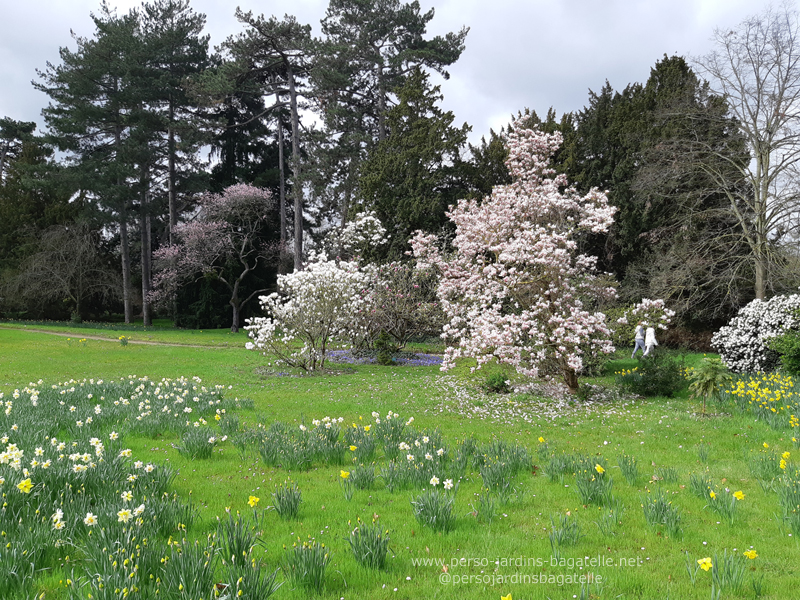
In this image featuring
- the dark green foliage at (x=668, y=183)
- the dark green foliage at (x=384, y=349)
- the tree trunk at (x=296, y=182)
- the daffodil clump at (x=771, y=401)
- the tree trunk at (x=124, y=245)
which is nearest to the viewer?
the daffodil clump at (x=771, y=401)

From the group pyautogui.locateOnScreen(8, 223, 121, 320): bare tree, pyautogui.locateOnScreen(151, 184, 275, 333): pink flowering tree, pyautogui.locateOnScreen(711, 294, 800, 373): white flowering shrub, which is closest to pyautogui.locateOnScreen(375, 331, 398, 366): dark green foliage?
pyautogui.locateOnScreen(711, 294, 800, 373): white flowering shrub

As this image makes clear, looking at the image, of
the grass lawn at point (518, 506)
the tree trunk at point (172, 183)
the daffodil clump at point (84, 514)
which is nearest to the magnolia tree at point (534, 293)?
the grass lawn at point (518, 506)

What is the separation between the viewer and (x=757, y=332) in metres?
11.6

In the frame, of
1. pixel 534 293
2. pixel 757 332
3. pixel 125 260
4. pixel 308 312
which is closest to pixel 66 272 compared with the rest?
pixel 125 260

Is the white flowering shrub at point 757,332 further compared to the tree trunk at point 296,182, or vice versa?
the tree trunk at point 296,182

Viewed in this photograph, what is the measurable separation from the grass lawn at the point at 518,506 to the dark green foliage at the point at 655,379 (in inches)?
55.7

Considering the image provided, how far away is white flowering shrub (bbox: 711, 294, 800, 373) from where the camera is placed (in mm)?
10891

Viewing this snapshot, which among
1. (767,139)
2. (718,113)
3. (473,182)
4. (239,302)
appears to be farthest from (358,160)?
(767,139)

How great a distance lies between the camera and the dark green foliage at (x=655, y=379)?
1001 centimetres

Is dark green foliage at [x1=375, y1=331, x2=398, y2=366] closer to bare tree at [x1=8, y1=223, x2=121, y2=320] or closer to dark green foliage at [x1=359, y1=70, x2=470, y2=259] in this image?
dark green foliage at [x1=359, y1=70, x2=470, y2=259]

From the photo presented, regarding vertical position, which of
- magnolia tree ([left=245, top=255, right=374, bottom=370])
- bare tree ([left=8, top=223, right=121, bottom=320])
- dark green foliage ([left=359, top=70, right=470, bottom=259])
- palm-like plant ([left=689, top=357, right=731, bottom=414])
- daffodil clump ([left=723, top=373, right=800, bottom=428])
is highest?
dark green foliage ([left=359, top=70, right=470, bottom=259])

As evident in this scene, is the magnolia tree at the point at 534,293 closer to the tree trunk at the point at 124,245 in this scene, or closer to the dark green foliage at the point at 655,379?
the dark green foliage at the point at 655,379

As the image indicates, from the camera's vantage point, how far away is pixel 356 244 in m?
24.0

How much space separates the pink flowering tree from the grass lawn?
21.7 meters
